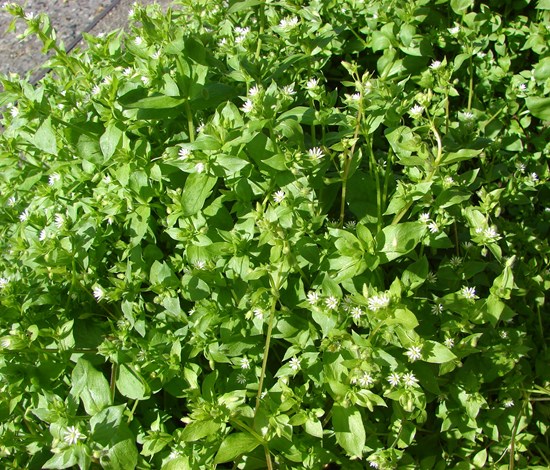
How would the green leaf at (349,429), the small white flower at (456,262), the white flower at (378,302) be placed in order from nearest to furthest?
the white flower at (378,302), the green leaf at (349,429), the small white flower at (456,262)

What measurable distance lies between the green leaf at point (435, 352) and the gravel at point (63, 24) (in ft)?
10.9

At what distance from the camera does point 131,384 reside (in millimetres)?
1985

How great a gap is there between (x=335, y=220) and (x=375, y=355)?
673mm

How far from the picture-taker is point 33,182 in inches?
95.0

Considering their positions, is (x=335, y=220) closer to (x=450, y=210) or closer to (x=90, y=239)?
(x=450, y=210)

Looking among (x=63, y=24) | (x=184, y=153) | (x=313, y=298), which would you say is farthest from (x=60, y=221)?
(x=63, y=24)

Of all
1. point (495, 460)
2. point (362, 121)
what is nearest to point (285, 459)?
point (495, 460)

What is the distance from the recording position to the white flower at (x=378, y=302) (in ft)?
5.52

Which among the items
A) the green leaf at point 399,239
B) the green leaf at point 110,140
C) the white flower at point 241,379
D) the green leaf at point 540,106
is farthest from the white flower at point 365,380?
the green leaf at point 540,106

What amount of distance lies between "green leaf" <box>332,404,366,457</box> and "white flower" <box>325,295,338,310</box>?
1.02ft

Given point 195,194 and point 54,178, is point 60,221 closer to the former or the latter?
point 54,178

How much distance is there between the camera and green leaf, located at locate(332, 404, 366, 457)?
1.81 m

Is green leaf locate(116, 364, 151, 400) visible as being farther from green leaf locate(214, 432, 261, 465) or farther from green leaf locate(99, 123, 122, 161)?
green leaf locate(99, 123, 122, 161)

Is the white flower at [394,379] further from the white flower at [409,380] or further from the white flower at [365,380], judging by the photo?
the white flower at [365,380]
